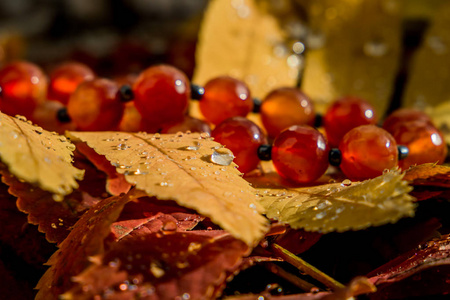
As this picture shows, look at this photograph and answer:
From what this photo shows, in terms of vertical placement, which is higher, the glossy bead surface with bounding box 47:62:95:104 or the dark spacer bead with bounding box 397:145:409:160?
the dark spacer bead with bounding box 397:145:409:160

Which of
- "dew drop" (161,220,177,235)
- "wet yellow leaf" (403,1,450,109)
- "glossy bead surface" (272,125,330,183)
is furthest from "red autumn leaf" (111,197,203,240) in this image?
"wet yellow leaf" (403,1,450,109)

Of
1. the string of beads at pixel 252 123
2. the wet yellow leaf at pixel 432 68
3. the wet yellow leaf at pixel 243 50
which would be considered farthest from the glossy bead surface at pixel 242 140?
the wet yellow leaf at pixel 432 68

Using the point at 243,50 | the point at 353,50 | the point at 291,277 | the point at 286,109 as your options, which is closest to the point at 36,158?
the point at 291,277

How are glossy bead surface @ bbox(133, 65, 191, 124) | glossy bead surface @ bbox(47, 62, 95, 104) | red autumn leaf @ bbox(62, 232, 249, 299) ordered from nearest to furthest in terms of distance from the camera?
red autumn leaf @ bbox(62, 232, 249, 299) → glossy bead surface @ bbox(133, 65, 191, 124) → glossy bead surface @ bbox(47, 62, 95, 104)

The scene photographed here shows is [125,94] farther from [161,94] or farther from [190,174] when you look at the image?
[190,174]

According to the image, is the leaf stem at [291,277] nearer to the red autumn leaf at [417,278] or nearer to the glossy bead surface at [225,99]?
the red autumn leaf at [417,278]

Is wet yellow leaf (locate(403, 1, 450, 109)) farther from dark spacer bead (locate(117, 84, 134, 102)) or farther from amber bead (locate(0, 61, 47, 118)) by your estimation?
amber bead (locate(0, 61, 47, 118))
